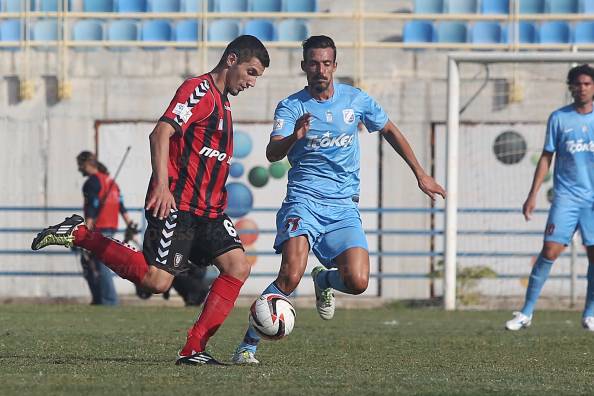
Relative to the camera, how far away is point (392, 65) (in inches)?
868

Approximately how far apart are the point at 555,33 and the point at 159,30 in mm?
7088

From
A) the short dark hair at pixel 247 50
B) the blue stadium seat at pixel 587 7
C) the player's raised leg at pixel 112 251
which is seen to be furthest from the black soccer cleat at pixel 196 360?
the blue stadium seat at pixel 587 7

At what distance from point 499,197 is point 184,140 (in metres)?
13.9

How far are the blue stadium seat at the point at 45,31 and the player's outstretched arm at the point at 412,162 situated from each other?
15498mm

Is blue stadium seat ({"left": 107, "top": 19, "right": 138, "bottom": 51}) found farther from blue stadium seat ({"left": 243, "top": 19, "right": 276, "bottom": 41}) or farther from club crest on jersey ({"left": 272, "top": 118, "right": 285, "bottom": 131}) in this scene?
club crest on jersey ({"left": 272, "top": 118, "right": 285, "bottom": 131})

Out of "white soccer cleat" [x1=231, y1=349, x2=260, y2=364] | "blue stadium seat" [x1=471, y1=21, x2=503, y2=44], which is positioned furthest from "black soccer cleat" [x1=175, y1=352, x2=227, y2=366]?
"blue stadium seat" [x1=471, y1=21, x2=503, y2=44]

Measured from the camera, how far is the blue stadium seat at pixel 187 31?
917 inches

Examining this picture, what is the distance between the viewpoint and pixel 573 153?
12.4m

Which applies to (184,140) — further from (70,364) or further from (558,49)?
(558,49)

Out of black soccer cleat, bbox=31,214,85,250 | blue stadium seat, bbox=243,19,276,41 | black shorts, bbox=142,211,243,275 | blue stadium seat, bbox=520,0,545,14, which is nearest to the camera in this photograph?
black shorts, bbox=142,211,243,275

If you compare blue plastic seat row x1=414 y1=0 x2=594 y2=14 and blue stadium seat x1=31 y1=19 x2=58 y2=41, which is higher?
blue plastic seat row x1=414 y1=0 x2=594 y2=14

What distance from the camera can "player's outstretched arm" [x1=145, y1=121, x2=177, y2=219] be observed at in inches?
294

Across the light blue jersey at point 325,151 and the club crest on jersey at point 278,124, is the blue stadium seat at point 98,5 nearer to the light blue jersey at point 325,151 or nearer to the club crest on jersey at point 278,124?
the light blue jersey at point 325,151

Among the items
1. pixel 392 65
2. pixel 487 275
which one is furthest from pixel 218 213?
pixel 392 65
